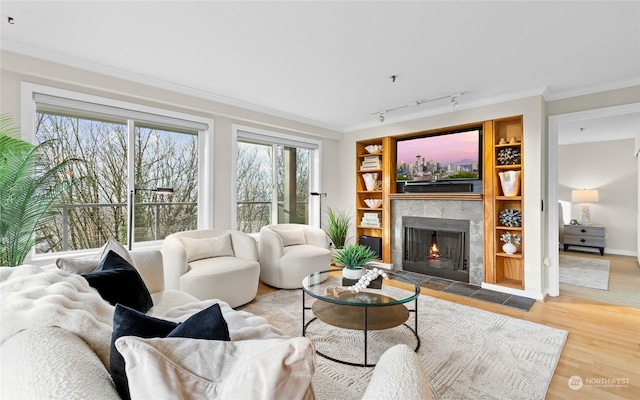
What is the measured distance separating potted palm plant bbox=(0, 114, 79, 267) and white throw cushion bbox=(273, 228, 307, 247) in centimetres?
247

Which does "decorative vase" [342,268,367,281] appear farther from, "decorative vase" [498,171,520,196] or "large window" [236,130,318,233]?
"decorative vase" [498,171,520,196]

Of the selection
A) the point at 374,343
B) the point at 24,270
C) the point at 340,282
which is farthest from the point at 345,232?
the point at 24,270

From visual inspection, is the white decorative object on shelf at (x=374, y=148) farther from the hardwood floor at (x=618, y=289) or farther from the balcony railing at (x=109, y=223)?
the hardwood floor at (x=618, y=289)

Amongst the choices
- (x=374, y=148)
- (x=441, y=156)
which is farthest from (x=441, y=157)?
(x=374, y=148)

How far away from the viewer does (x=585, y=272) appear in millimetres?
4562

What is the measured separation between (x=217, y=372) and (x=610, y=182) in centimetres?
823

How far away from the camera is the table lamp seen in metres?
6.12

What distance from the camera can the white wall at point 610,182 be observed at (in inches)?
231

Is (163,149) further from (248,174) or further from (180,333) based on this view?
(180,333)

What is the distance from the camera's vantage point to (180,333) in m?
0.79

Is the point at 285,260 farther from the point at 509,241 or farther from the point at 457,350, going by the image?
the point at 509,241

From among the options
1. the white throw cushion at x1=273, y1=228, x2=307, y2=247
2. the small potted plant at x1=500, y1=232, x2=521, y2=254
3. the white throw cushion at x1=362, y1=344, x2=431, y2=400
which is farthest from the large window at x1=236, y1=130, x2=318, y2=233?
the white throw cushion at x1=362, y1=344, x2=431, y2=400

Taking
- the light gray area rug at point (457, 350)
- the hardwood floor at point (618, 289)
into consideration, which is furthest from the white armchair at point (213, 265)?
the hardwood floor at point (618, 289)

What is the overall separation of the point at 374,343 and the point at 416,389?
1.77 meters
